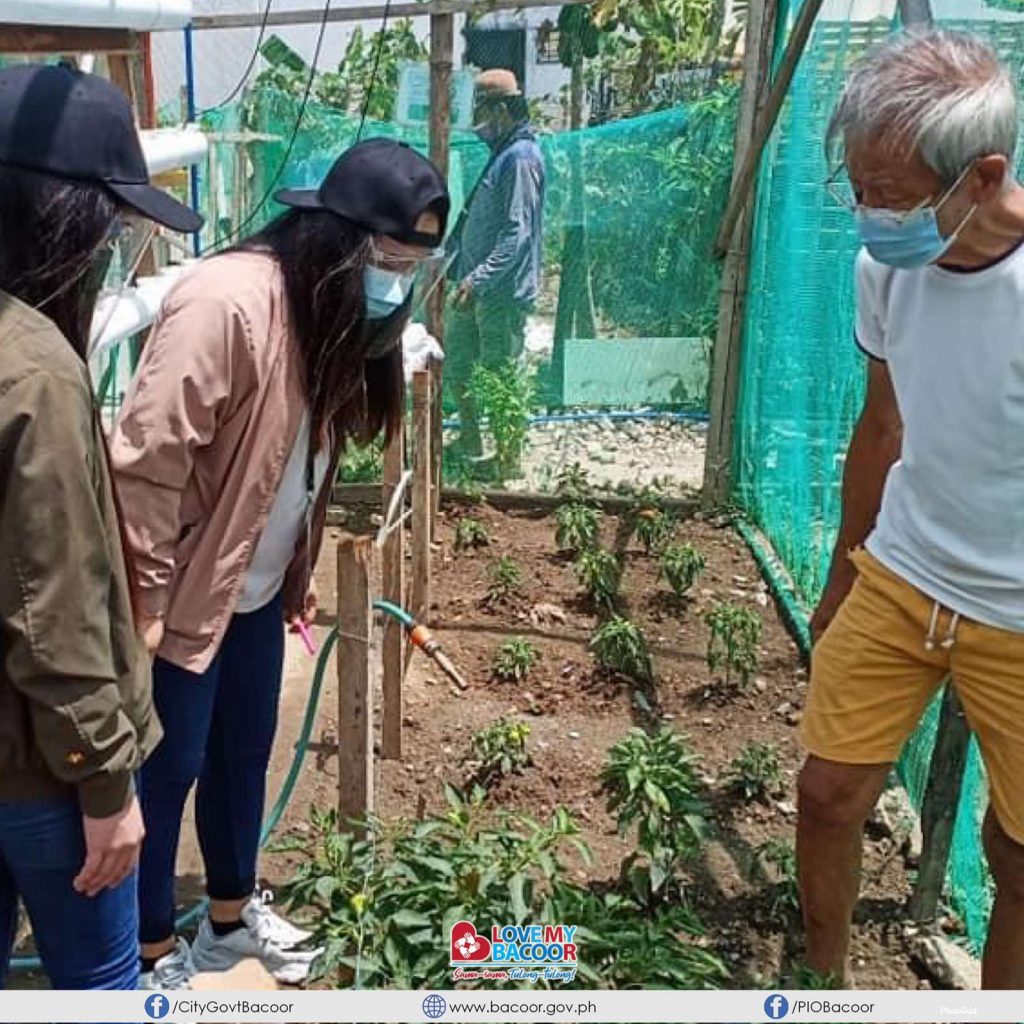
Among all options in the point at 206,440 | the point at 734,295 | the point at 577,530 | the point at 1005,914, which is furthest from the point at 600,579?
the point at 206,440

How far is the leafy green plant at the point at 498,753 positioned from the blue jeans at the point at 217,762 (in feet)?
3.07

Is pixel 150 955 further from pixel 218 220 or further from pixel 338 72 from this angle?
pixel 338 72

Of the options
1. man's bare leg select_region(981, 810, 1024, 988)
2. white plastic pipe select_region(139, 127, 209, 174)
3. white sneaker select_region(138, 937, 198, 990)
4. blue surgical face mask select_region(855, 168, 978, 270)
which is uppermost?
white plastic pipe select_region(139, 127, 209, 174)

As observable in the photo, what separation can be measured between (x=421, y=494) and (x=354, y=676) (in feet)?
4.47

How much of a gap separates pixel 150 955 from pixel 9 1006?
2.02 ft

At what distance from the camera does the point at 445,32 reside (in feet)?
15.8

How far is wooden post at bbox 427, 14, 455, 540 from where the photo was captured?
4812 millimetres

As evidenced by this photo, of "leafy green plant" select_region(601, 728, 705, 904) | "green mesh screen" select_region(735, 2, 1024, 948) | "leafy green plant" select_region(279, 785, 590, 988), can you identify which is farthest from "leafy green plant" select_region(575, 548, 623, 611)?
"leafy green plant" select_region(279, 785, 590, 988)

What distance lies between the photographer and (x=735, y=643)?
3.93m

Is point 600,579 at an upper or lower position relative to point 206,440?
lower

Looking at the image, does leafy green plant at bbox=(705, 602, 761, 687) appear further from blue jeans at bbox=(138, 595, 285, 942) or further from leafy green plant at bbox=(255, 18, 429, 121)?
leafy green plant at bbox=(255, 18, 429, 121)

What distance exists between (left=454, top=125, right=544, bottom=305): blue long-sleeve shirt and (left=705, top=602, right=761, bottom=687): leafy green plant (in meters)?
2.14

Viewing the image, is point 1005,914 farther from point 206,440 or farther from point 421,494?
point 421,494

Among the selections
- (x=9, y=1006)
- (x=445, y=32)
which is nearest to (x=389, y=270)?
(x=9, y=1006)
